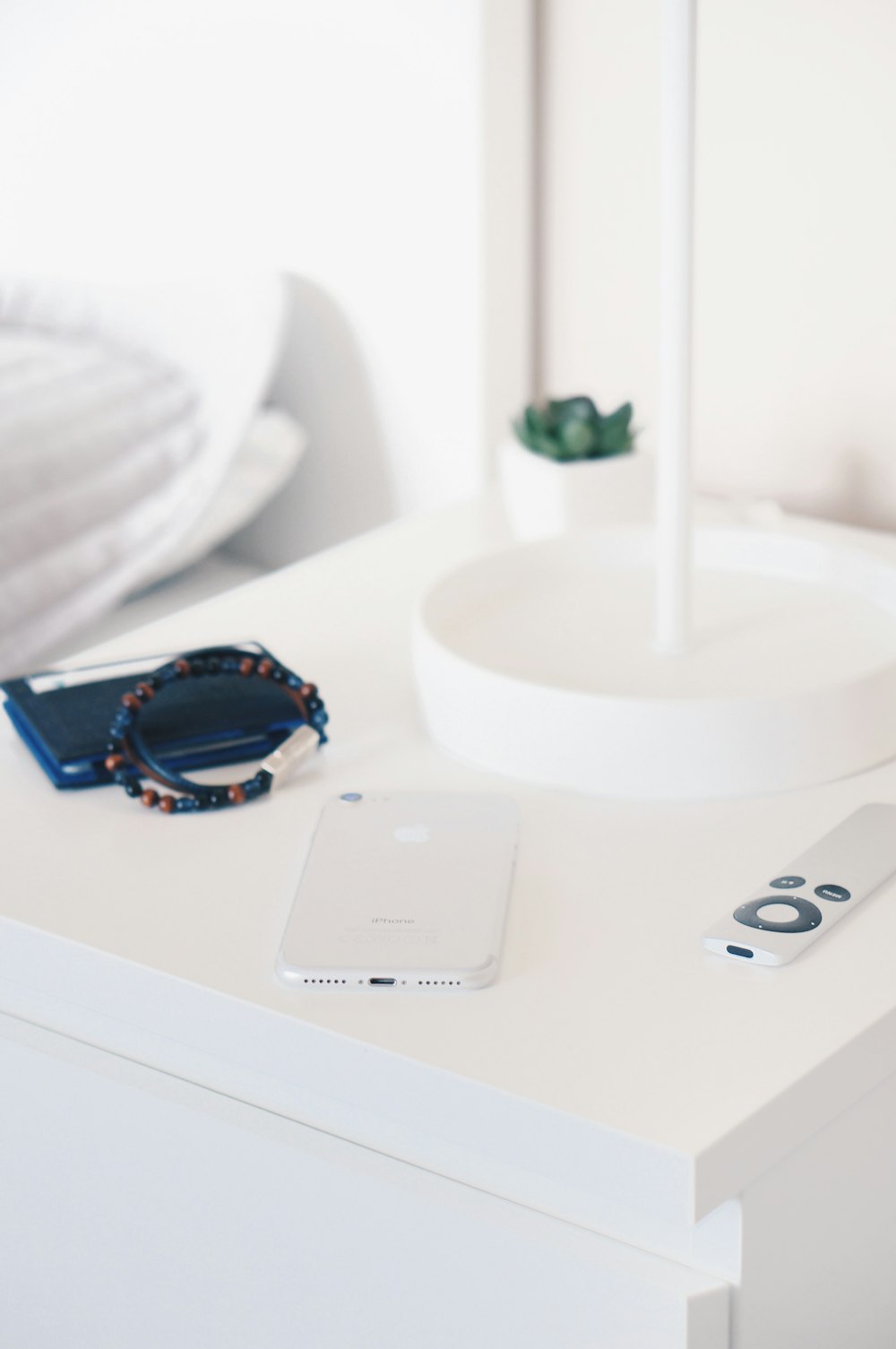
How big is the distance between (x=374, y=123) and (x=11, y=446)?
0.40 metres

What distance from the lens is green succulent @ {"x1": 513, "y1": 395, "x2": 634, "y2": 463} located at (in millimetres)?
999

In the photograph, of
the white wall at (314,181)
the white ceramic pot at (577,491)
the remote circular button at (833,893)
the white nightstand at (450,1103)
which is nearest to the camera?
the white nightstand at (450,1103)

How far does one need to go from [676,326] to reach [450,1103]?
381 millimetres

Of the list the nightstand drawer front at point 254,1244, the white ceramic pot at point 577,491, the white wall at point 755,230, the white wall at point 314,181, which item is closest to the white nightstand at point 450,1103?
the nightstand drawer front at point 254,1244

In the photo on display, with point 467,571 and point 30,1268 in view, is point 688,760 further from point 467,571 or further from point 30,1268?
point 30,1268

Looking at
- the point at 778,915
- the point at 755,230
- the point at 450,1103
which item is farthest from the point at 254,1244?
the point at 755,230

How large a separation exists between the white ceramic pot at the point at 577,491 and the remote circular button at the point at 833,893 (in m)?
0.45

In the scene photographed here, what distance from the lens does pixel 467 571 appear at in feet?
2.73

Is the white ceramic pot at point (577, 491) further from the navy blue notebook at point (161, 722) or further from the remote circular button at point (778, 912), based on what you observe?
the remote circular button at point (778, 912)

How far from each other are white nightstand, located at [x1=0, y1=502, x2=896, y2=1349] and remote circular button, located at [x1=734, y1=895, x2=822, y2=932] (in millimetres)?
16

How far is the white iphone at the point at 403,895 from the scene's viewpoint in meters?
0.53

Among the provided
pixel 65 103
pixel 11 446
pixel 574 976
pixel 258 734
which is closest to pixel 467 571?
pixel 258 734

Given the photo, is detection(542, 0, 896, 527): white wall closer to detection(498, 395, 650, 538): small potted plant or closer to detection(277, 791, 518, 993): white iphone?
detection(498, 395, 650, 538): small potted plant

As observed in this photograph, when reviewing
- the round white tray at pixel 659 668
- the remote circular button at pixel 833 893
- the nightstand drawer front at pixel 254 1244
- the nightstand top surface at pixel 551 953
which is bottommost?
the nightstand drawer front at pixel 254 1244
